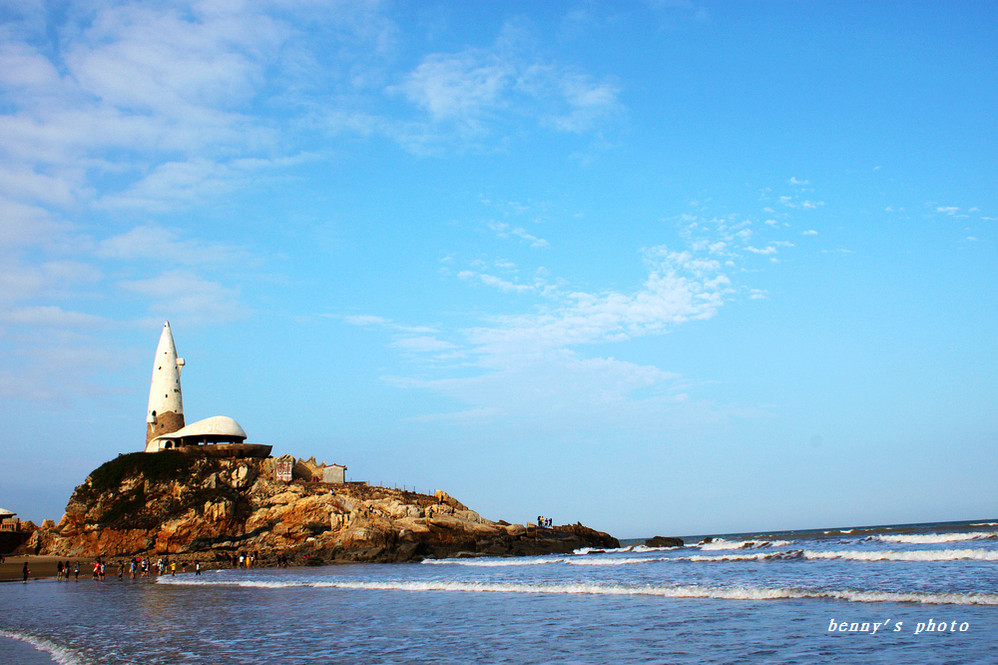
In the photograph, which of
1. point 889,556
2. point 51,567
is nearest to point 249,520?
point 51,567

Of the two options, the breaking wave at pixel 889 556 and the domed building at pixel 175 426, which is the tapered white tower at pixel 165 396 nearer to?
the domed building at pixel 175 426

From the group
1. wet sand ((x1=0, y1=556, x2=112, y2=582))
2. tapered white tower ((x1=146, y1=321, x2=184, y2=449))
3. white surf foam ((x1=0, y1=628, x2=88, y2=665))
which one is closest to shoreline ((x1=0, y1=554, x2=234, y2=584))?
wet sand ((x1=0, y1=556, x2=112, y2=582))

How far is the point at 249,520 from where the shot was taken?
5669cm

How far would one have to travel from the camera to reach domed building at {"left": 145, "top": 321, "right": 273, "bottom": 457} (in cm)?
6289

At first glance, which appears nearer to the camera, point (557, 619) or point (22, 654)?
point (22, 654)

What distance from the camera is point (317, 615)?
750 inches

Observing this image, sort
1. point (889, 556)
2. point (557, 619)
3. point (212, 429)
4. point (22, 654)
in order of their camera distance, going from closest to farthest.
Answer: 1. point (22, 654)
2. point (557, 619)
3. point (889, 556)
4. point (212, 429)

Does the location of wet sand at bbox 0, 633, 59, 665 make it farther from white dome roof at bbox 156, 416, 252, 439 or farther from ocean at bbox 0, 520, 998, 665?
white dome roof at bbox 156, 416, 252, 439

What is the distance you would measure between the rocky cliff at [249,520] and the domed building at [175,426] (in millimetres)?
1874

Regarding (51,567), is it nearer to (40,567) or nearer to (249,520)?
(40,567)

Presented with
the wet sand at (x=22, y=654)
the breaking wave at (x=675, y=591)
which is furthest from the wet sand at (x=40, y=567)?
the wet sand at (x=22, y=654)

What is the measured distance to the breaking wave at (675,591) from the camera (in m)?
16.9

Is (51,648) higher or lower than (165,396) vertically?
lower

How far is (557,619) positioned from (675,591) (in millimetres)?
6654
